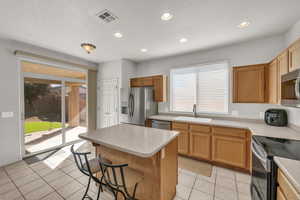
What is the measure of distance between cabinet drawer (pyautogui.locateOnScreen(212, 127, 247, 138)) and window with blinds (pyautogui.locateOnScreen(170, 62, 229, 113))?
31.4 inches

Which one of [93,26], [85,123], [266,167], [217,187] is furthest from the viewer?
[85,123]

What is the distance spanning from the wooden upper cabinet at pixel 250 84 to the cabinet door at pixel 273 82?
9cm

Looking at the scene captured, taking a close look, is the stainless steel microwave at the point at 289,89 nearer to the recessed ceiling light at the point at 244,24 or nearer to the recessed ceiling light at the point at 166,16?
the recessed ceiling light at the point at 244,24

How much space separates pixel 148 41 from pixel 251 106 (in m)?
2.87

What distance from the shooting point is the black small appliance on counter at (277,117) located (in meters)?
2.26

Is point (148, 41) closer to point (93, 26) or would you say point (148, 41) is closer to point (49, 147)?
point (93, 26)

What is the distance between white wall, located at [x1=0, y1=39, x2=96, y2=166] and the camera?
256cm

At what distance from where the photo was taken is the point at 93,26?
2.16 m

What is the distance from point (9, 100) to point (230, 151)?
497 cm

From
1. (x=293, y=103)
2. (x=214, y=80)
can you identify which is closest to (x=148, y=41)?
(x=214, y=80)

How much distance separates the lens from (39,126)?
3.31 m

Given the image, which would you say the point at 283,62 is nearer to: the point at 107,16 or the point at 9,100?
the point at 107,16

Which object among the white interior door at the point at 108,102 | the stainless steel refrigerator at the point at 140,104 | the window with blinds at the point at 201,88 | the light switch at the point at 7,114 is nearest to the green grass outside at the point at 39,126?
the light switch at the point at 7,114

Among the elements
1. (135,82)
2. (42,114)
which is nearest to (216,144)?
(135,82)
